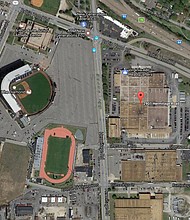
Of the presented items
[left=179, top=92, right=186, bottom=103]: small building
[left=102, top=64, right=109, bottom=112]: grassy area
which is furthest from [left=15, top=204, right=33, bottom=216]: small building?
[left=179, top=92, right=186, bottom=103]: small building

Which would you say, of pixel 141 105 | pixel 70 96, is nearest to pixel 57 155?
pixel 70 96

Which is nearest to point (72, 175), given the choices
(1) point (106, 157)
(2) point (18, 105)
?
(1) point (106, 157)

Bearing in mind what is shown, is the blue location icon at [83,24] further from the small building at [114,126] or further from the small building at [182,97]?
the small building at [182,97]

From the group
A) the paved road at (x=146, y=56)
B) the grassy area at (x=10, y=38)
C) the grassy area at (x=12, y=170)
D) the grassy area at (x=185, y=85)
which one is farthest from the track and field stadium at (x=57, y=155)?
the grassy area at (x=185, y=85)

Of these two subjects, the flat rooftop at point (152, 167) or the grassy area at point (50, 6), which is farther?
the flat rooftop at point (152, 167)

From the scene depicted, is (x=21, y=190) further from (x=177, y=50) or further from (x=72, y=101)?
(x=177, y=50)

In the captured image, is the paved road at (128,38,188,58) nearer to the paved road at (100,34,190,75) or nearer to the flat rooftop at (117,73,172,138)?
the paved road at (100,34,190,75)
